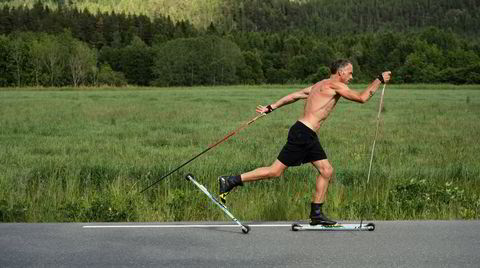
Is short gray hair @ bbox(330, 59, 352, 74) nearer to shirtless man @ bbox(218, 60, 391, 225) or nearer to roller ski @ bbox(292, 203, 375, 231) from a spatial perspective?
shirtless man @ bbox(218, 60, 391, 225)

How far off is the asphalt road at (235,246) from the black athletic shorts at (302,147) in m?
0.81

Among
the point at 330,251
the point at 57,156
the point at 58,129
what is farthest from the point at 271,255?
the point at 58,129

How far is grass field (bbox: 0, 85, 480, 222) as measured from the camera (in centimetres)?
916

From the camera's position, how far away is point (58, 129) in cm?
2753

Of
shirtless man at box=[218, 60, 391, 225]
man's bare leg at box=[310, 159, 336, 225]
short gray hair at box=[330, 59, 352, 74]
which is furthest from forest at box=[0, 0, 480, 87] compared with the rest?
man's bare leg at box=[310, 159, 336, 225]

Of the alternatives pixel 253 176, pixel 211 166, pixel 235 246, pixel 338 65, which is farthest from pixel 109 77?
pixel 235 246

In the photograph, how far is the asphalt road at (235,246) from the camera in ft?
19.7

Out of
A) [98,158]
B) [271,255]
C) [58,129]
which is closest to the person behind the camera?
[271,255]

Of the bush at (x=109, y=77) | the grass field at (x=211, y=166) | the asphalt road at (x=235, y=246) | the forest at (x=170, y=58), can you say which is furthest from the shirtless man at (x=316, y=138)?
the bush at (x=109, y=77)

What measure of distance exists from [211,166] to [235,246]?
7638 millimetres

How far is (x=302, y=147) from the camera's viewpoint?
748 centimetres

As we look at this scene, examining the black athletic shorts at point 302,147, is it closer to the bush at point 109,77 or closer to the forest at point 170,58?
the forest at point 170,58

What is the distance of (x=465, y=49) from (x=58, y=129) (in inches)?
7447

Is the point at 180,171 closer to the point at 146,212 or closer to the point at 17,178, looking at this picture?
the point at 17,178
